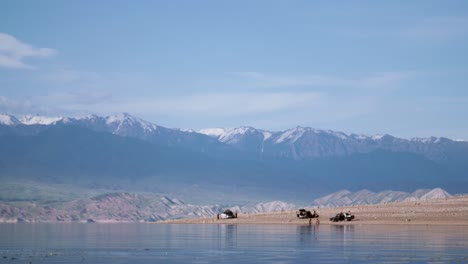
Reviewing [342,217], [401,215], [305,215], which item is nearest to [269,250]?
[342,217]

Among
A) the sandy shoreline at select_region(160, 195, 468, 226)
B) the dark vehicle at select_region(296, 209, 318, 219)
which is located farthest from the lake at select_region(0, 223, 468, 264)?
the dark vehicle at select_region(296, 209, 318, 219)

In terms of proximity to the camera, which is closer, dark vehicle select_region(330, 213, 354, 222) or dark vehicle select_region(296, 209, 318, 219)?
dark vehicle select_region(330, 213, 354, 222)

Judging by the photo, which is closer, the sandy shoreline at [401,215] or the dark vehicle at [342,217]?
the sandy shoreline at [401,215]

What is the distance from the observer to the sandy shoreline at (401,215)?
85188mm

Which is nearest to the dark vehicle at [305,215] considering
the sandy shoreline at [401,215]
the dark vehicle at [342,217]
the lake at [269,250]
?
the sandy shoreline at [401,215]

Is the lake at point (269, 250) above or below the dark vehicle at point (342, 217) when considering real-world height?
below

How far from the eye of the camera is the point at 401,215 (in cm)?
9044

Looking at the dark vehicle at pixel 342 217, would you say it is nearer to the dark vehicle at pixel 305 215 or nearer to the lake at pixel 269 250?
the dark vehicle at pixel 305 215

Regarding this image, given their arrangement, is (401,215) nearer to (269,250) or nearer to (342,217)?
(342,217)

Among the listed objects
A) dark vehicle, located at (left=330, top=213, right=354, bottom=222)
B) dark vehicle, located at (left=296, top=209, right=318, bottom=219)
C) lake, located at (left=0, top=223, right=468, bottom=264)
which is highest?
dark vehicle, located at (left=296, top=209, right=318, bottom=219)

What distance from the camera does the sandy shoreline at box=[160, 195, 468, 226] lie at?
8519 centimetres

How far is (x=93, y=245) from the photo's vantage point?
59188 mm

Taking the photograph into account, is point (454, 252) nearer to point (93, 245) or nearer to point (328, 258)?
point (328, 258)

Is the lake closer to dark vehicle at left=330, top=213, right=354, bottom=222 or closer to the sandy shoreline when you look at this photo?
the sandy shoreline
